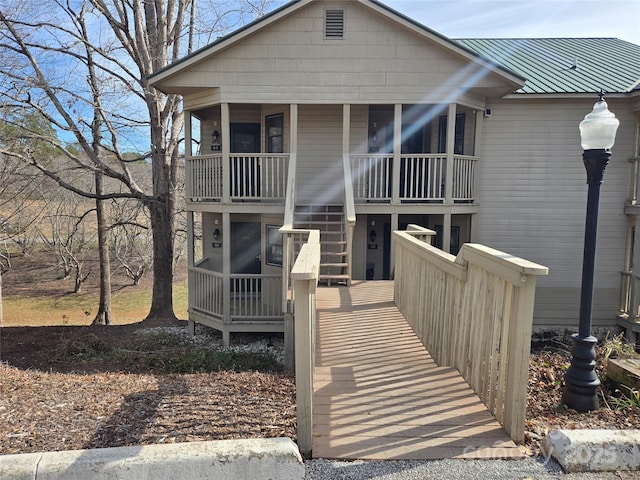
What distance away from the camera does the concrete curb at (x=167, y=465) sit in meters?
2.61

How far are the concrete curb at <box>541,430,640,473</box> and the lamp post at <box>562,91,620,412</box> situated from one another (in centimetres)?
84

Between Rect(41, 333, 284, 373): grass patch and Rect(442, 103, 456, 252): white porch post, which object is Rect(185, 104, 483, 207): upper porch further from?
Rect(41, 333, 284, 373): grass patch

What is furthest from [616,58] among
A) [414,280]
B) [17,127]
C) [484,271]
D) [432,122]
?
[17,127]

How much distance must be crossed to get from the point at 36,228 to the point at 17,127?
14757 millimetres

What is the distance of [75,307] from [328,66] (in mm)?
22984

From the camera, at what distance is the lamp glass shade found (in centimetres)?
385

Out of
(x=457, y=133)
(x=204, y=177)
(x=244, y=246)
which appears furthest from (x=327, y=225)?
(x=457, y=133)

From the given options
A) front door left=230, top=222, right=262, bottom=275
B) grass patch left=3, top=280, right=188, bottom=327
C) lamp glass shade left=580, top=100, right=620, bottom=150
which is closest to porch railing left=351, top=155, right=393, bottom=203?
front door left=230, top=222, right=262, bottom=275

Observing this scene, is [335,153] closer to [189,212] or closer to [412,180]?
[412,180]

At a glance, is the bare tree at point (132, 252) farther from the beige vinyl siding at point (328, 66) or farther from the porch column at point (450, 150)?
the porch column at point (450, 150)

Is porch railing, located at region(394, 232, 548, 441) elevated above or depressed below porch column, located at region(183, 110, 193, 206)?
below

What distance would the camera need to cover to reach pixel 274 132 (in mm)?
11992

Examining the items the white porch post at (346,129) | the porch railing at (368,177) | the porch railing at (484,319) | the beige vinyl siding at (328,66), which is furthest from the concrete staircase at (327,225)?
the porch railing at (484,319)

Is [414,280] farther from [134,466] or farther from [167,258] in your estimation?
[167,258]
